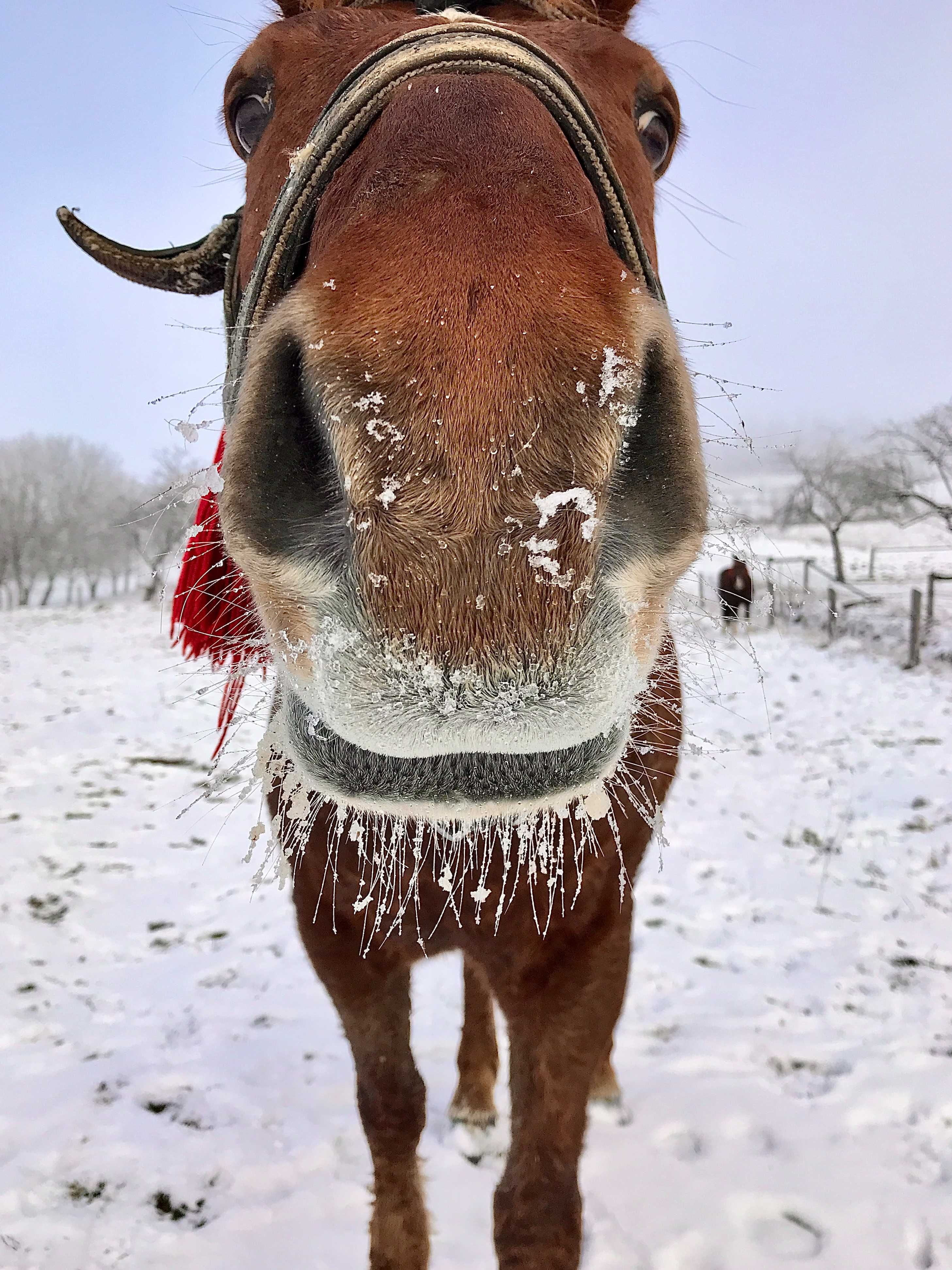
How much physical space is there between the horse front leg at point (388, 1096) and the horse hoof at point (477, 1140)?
17.6 inches

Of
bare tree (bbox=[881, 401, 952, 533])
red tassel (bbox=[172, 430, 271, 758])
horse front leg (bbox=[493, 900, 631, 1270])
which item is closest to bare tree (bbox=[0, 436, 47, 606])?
bare tree (bbox=[881, 401, 952, 533])

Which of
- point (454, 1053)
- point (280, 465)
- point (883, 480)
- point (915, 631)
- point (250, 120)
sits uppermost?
point (883, 480)

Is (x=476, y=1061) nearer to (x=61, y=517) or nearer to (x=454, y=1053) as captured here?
(x=454, y=1053)

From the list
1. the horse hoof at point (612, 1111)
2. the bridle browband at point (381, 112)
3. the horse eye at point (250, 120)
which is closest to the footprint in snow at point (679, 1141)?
the horse hoof at point (612, 1111)

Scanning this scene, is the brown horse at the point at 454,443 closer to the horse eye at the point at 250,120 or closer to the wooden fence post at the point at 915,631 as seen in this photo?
the horse eye at the point at 250,120

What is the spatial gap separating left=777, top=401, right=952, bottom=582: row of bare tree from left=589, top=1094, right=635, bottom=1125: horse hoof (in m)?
16.7

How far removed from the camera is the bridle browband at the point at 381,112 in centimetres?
97

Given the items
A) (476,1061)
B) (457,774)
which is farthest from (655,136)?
(476,1061)

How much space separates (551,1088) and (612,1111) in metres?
1.25

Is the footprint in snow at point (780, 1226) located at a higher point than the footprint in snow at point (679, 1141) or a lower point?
higher

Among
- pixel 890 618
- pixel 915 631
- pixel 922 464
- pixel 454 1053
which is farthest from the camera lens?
pixel 922 464

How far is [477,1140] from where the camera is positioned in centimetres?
262

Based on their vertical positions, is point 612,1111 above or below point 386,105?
below

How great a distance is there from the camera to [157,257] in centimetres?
200
